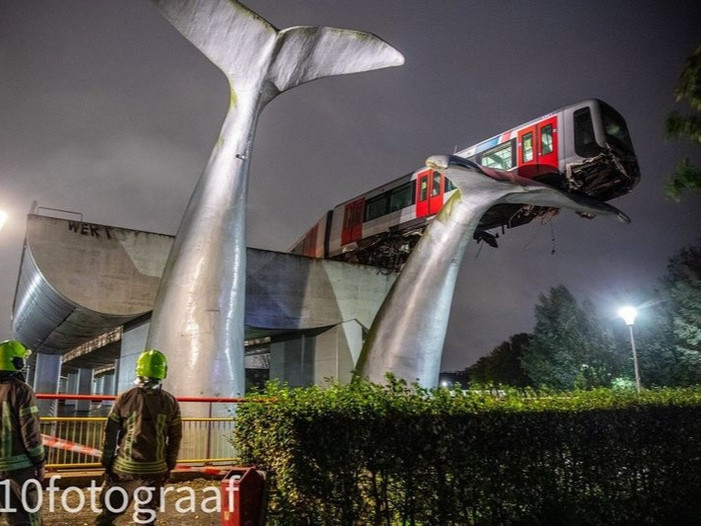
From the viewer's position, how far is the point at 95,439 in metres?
8.71

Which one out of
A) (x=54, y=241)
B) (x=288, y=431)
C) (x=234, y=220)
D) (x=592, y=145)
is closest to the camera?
(x=288, y=431)

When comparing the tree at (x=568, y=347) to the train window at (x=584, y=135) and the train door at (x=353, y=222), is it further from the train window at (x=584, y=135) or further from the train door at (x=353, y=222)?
the train window at (x=584, y=135)

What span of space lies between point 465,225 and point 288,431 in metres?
10.00

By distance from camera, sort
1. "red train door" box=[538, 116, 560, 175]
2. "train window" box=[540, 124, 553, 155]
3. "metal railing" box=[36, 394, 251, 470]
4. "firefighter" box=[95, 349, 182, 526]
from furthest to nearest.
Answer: "train window" box=[540, 124, 553, 155] < "red train door" box=[538, 116, 560, 175] < "metal railing" box=[36, 394, 251, 470] < "firefighter" box=[95, 349, 182, 526]

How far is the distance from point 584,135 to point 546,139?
1055 millimetres

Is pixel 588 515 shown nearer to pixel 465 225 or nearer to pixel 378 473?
pixel 378 473

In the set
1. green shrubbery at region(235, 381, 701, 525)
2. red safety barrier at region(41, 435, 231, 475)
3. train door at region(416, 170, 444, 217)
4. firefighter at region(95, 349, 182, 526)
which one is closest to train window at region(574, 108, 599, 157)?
train door at region(416, 170, 444, 217)

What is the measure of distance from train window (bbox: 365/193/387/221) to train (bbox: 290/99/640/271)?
0.13 ft

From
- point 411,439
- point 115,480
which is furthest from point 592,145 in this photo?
point 115,480

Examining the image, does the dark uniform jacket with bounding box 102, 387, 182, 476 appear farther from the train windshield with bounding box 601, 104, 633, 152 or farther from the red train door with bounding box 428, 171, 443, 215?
the red train door with bounding box 428, 171, 443, 215

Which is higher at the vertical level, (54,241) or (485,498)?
(54,241)

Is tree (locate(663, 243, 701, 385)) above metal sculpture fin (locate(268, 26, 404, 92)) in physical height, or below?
below

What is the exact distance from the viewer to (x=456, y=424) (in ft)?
16.4

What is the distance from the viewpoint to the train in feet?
48.6
